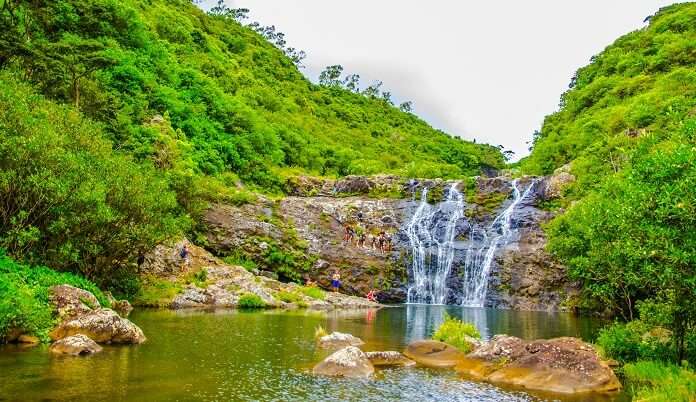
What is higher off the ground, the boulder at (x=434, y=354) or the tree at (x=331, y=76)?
the tree at (x=331, y=76)

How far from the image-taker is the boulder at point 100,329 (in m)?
22.5

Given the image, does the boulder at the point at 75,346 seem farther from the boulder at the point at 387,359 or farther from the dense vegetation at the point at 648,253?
the dense vegetation at the point at 648,253

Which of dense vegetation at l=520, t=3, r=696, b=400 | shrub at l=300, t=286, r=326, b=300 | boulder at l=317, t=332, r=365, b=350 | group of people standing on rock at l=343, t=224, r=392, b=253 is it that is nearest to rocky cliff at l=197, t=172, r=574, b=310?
group of people standing on rock at l=343, t=224, r=392, b=253

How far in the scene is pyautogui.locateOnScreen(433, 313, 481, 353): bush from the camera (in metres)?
25.3

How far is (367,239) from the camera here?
62.8 meters

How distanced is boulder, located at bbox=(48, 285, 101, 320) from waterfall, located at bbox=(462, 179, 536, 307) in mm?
40939

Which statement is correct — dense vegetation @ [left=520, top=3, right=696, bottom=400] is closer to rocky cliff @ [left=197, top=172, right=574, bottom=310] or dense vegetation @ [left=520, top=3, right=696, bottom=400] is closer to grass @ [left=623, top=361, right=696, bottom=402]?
grass @ [left=623, top=361, right=696, bottom=402]

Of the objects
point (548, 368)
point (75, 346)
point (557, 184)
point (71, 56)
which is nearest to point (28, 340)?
point (75, 346)

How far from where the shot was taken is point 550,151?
93.2 metres

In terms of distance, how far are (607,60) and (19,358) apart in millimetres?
121339

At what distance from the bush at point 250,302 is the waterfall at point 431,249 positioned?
20.1m

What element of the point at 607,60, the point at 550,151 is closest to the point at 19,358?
the point at 550,151

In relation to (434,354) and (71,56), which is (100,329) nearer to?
(434,354)

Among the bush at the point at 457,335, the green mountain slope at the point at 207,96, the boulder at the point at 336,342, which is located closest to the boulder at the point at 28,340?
the boulder at the point at 336,342
